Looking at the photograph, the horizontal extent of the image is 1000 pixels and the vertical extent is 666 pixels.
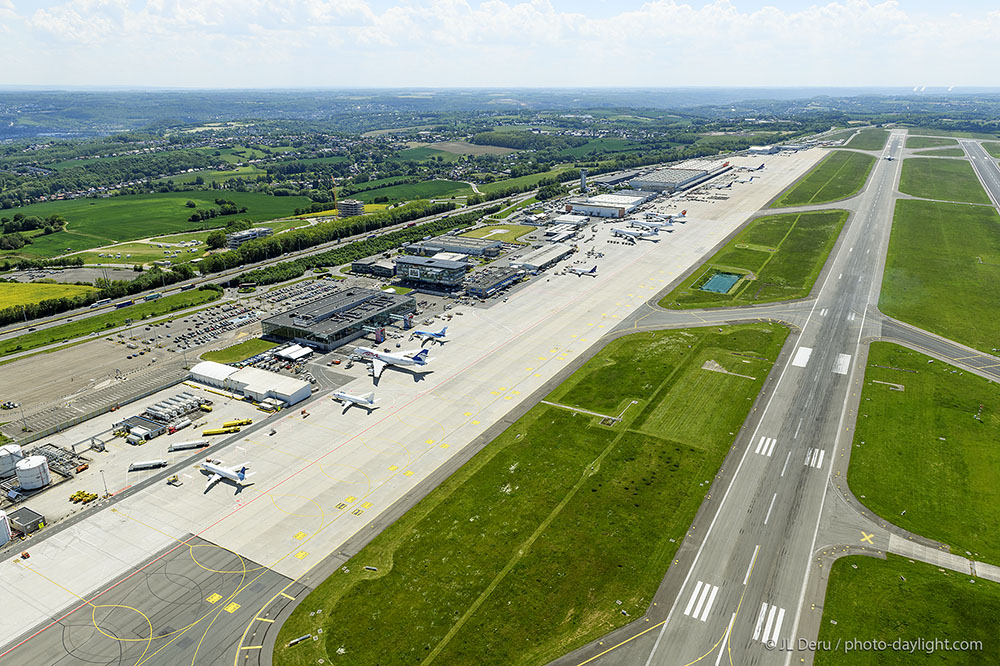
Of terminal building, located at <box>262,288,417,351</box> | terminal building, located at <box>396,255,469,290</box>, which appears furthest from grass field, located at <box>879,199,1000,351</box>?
terminal building, located at <box>262,288,417,351</box>

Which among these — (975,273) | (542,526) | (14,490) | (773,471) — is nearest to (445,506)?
(542,526)

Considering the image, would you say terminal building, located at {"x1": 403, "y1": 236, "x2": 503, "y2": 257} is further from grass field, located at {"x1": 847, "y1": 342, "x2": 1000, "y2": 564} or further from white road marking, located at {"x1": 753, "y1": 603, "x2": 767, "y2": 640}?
white road marking, located at {"x1": 753, "y1": 603, "x2": 767, "y2": 640}

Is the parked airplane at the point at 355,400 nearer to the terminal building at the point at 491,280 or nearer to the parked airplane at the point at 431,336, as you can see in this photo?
the parked airplane at the point at 431,336

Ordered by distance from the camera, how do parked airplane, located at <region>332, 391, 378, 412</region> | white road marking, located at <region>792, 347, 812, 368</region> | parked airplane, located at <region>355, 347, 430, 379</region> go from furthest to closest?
1. white road marking, located at <region>792, 347, 812, 368</region>
2. parked airplane, located at <region>355, 347, 430, 379</region>
3. parked airplane, located at <region>332, 391, 378, 412</region>

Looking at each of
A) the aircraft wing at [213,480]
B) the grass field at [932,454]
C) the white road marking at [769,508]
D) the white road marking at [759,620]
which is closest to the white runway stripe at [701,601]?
the white road marking at [759,620]

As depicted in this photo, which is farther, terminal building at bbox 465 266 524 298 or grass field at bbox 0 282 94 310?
terminal building at bbox 465 266 524 298

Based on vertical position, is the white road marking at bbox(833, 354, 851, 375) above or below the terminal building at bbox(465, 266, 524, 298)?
below


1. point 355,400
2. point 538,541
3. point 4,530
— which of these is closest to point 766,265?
point 355,400
